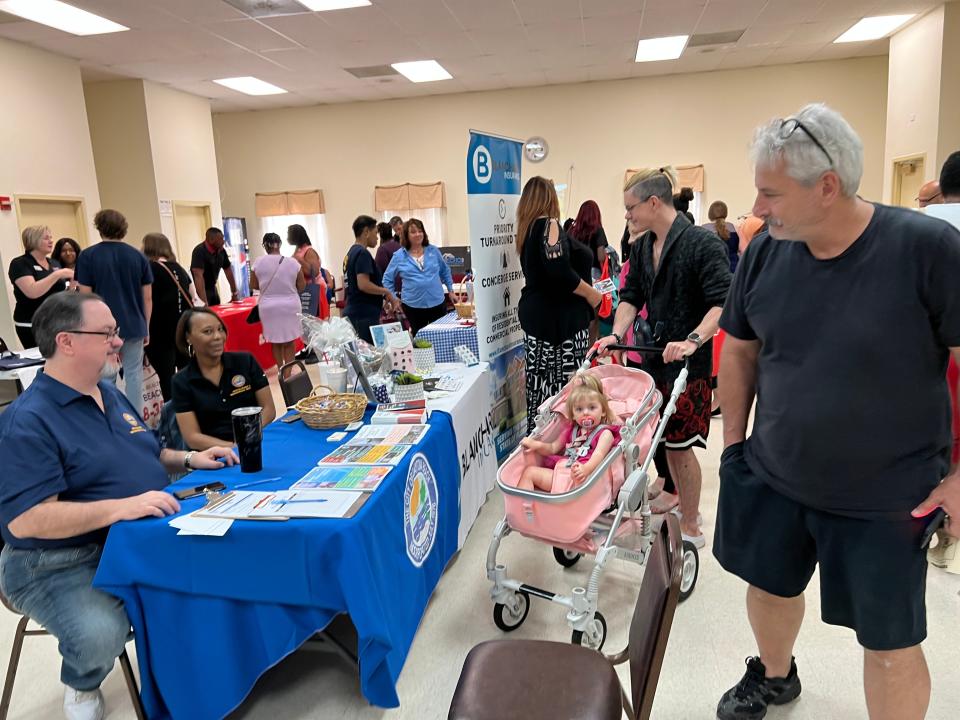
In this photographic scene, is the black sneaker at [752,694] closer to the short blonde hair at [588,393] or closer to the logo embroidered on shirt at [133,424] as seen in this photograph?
the short blonde hair at [588,393]

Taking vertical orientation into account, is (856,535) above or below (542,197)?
below

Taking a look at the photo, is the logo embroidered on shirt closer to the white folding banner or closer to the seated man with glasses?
the seated man with glasses

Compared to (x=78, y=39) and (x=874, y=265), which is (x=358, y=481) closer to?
(x=874, y=265)

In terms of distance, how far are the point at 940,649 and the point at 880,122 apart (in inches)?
370

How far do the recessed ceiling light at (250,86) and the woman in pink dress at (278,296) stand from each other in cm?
382

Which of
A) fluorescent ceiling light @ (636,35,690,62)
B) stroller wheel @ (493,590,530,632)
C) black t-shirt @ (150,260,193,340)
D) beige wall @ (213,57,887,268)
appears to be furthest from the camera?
beige wall @ (213,57,887,268)

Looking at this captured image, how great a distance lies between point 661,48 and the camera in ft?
27.1

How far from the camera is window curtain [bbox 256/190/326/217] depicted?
11242 millimetres

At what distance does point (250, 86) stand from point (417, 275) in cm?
547

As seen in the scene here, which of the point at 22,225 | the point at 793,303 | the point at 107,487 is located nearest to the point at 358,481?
the point at 107,487

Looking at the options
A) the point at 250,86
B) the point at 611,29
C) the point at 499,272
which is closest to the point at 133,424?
the point at 499,272

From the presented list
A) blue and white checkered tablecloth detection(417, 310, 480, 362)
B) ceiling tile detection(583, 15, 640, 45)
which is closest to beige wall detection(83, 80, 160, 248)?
ceiling tile detection(583, 15, 640, 45)

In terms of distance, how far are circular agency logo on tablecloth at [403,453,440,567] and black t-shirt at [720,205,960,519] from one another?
119 cm

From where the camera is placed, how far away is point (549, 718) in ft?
4.58
